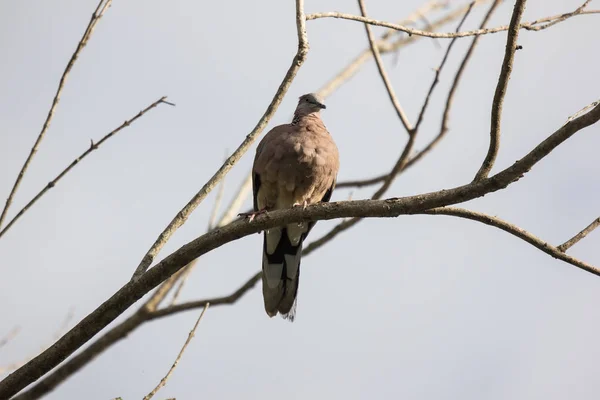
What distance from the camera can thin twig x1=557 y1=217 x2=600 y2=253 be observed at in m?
3.59

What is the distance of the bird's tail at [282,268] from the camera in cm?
607

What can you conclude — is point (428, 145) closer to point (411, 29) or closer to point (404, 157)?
point (404, 157)

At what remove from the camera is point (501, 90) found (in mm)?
3490

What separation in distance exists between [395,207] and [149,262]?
1.26 m

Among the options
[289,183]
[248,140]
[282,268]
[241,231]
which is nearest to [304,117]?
[289,183]

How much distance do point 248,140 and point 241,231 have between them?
61 centimetres

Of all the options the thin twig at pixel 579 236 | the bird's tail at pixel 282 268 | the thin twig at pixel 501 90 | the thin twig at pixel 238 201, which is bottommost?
the thin twig at pixel 579 236

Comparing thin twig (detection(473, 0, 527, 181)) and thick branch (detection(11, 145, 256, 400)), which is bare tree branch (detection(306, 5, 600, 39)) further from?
thick branch (detection(11, 145, 256, 400))

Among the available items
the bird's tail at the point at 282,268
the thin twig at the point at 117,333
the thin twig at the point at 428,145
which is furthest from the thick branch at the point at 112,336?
the thin twig at the point at 428,145

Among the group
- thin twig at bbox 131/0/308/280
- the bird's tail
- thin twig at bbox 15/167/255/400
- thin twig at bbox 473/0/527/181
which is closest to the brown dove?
the bird's tail

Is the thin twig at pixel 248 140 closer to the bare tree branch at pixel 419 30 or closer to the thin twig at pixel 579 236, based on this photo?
the bare tree branch at pixel 419 30

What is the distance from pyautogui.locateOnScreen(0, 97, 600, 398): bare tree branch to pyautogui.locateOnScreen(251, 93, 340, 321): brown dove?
1.81 meters

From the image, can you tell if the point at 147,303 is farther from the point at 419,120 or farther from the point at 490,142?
the point at 490,142

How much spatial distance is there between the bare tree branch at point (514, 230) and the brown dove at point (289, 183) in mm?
1968
